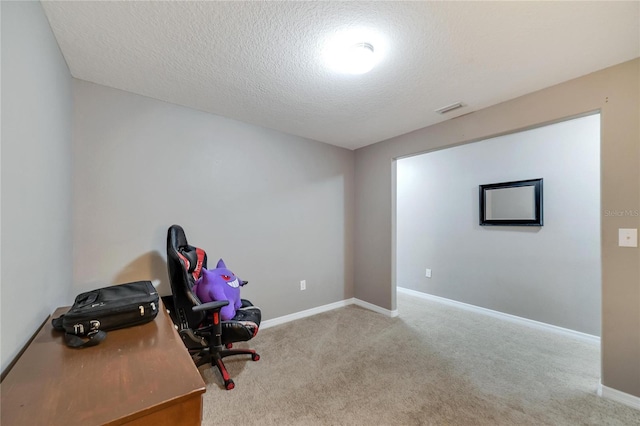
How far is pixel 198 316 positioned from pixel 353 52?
2078 millimetres

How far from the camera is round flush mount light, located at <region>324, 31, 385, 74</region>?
152 centimetres

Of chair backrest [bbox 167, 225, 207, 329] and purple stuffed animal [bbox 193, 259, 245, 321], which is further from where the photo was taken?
purple stuffed animal [bbox 193, 259, 245, 321]

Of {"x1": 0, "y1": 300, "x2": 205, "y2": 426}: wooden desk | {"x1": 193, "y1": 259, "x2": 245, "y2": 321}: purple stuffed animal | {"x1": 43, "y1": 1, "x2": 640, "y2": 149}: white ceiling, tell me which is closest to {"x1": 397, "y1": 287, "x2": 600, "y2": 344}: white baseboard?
{"x1": 43, "y1": 1, "x2": 640, "y2": 149}: white ceiling

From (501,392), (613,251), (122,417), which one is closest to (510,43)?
(613,251)

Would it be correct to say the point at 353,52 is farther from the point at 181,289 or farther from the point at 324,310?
the point at 324,310

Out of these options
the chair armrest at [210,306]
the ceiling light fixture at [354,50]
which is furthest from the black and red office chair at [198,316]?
the ceiling light fixture at [354,50]

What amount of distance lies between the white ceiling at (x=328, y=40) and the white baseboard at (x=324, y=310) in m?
2.35

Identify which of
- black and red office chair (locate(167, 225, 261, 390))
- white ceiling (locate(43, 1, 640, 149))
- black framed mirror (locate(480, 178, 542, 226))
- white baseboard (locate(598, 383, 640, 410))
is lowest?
white baseboard (locate(598, 383, 640, 410))

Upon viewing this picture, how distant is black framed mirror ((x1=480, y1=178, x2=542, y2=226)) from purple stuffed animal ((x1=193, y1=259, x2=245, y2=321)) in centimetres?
325

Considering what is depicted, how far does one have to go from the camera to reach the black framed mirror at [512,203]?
306 centimetres

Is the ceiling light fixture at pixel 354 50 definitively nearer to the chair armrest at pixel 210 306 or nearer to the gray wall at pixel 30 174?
the gray wall at pixel 30 174

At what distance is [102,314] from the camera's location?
1214 millimetres

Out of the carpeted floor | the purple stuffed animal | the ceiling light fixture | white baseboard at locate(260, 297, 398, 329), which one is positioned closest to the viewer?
the ceiling light fixture

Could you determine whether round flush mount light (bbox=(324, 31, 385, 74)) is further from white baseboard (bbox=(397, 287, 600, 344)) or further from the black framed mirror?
white baseboard (bbox=(397, 287, 600, 344))
